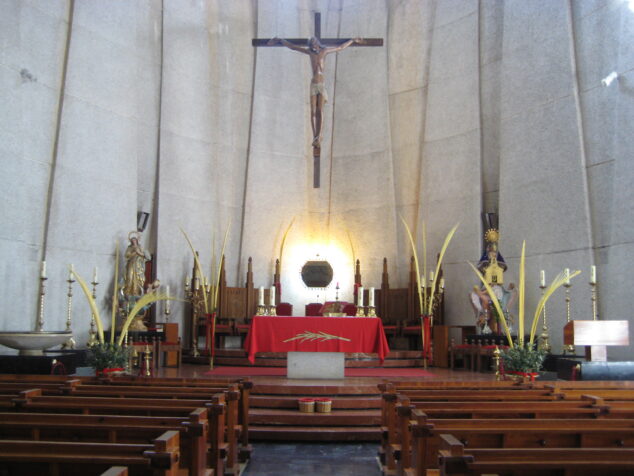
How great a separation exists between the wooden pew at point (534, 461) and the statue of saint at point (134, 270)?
29.9 feet

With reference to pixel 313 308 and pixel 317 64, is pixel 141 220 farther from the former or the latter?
pixel 317 64

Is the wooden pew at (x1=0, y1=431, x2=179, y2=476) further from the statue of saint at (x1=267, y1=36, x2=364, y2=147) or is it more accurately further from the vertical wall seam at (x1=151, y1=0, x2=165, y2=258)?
the statue of saint at (x1=267, y1=36, x2=364, y2=147)

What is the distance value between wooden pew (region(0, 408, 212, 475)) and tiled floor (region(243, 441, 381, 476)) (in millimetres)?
2205

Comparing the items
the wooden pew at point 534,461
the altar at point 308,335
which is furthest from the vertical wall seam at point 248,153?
the wooden pew at point 534,461

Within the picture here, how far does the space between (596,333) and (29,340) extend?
6.58 metres

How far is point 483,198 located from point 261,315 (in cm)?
539

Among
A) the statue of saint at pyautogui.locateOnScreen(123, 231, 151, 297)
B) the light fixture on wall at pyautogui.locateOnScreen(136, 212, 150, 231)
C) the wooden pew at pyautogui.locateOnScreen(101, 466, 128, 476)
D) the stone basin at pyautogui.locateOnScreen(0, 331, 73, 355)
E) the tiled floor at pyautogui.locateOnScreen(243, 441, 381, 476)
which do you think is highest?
the light fixture on wall at pyautogui.locateOnScreen(136, 212, 150, 231)

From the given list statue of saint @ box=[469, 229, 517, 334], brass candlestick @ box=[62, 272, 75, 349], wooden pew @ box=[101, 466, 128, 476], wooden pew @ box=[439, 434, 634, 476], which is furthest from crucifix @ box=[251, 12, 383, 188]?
wooden pew @ box=[101, 466, 128, 476]

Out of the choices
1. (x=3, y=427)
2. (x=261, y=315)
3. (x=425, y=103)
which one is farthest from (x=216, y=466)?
(x=425, y=103)

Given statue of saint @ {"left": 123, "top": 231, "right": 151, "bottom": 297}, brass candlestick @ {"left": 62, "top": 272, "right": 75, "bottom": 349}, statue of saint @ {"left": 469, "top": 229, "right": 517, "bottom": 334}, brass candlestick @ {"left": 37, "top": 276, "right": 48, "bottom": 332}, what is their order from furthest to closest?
1. statue of saint @ {"left": 123, "top": 231, "right": 151, "bottom": 297}
2. statue of saint @ {"left": 469, "top": 229, "right": 517, "bottom": 334}
3. brass candlestick @ {"left": 62, "top": 272, "right": 75, "bottom": 349}
4. brass candlestick @ {"left": 37, "top": 276, "right": 48, "bottom": 332}

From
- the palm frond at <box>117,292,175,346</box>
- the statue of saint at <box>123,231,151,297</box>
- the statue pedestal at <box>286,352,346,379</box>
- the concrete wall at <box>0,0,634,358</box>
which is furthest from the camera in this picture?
the statue of saint at <box>123,231,151,297</box>

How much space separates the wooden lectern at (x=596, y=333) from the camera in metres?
7.08

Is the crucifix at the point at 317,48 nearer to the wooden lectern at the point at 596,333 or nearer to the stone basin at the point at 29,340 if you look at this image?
the stone basin at the point at 29,340

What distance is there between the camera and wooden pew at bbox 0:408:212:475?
10.5 ft
